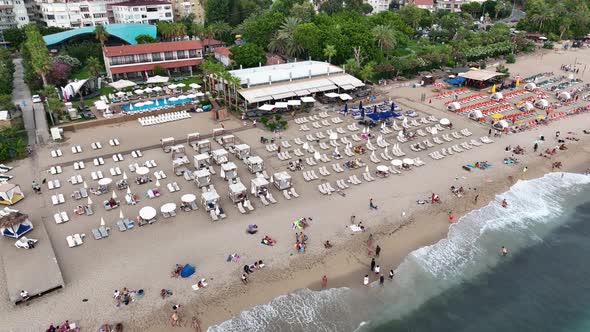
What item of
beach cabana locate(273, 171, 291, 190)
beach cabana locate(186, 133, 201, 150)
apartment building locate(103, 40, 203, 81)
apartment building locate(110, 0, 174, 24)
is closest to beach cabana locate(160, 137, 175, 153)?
beach cabana locate(186, 133, 201, 150)

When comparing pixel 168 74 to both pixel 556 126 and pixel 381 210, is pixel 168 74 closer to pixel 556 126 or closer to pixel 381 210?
pixel 381 210

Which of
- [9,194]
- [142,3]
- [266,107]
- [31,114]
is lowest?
[31,114]

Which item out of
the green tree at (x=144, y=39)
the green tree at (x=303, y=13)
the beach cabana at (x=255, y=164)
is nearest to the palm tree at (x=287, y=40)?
the green tree at (x=303, y=13)

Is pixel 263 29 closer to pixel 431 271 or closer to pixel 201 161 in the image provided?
pixel 201 161

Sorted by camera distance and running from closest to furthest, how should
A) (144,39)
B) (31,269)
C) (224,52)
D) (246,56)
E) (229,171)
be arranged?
(31,269)
(229,171)
(246,56)
(224,52)
(144,39)

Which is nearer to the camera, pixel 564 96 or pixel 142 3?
pixel 564 96

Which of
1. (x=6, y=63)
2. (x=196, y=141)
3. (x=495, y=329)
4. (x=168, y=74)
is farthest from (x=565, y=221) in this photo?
(x=6, y=63)

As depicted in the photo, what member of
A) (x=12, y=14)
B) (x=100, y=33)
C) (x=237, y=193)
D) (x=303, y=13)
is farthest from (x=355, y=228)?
(x=12, y=14)
